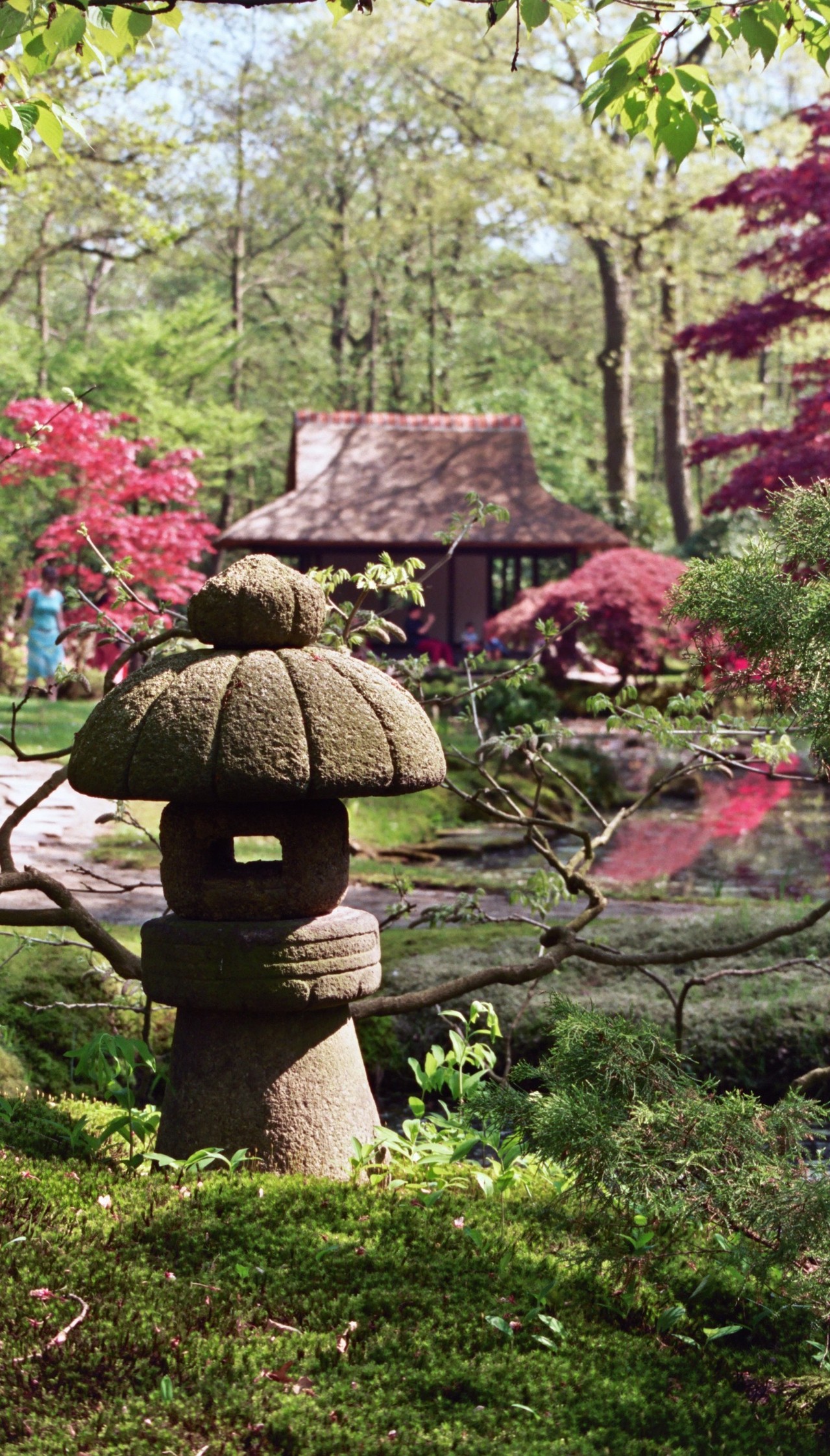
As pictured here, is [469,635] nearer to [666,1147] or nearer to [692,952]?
[692,952]

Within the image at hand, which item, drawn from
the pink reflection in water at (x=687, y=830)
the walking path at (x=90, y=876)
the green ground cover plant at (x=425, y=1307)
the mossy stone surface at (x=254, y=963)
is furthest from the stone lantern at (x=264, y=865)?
the pink reflection in water at (x=687, y=830)

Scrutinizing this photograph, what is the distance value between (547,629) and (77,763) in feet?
6.05

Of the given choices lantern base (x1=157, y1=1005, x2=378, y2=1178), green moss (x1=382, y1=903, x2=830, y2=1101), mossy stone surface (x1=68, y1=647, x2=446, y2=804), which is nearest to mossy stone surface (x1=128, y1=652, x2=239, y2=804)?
mossy stone surface (x1=68, y1=647, x2=446, y2=804)

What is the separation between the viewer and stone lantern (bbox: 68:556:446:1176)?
3553 mm

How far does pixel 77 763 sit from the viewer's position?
12.2 ft

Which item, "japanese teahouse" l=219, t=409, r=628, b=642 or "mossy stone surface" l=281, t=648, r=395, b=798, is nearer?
"mossy stone surface" l=281, t=648, r=395, b=798

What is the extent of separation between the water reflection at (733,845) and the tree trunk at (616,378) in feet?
36.0

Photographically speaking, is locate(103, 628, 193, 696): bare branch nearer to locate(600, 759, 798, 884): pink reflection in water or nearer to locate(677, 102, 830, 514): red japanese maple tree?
locate(600, 759, 798, 884): pink reflection in water

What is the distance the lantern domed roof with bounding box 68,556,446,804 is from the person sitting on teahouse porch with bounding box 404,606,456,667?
61.0 feet

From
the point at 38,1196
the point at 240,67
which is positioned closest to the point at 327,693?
the point at 38,1196

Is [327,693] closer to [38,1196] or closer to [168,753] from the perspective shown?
[168,753]

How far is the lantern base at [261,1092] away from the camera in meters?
3.75

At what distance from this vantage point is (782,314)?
1397cm

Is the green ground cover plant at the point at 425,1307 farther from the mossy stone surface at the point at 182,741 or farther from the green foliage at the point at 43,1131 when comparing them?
the mossy stone surface at the point at 182,741
